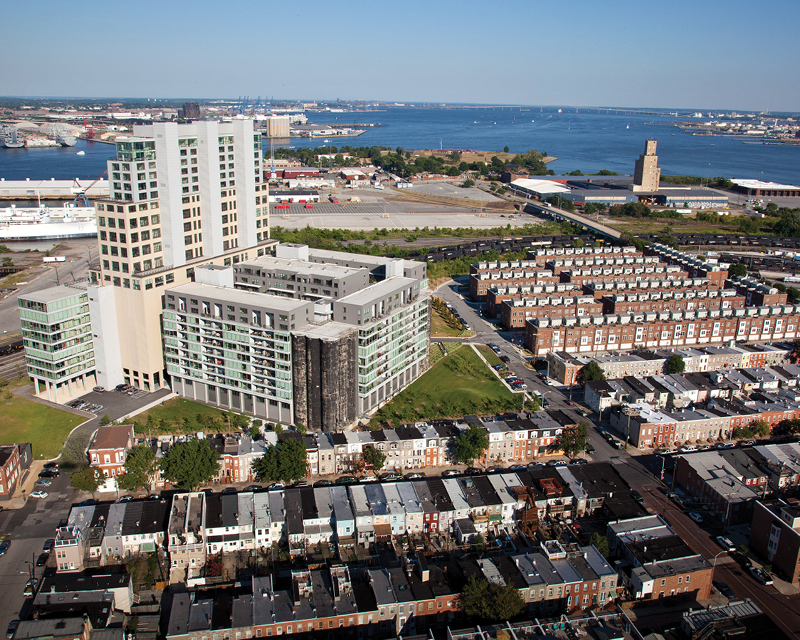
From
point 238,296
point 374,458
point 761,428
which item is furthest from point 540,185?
point 374,458

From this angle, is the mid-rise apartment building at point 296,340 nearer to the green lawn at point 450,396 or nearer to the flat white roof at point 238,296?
the flat white roof at point 238,296

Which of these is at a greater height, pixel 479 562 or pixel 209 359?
pixel 209 359

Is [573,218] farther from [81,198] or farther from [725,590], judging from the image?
[725,590]

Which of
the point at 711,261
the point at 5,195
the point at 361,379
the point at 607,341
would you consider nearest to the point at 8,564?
the point at 361,379

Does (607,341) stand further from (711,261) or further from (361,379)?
(711,261)

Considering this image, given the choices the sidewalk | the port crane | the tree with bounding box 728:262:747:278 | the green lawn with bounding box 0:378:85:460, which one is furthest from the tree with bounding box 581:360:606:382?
the port crane

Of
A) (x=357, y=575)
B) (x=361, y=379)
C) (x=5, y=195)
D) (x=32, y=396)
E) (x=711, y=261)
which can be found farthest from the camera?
(x=5, y=195)

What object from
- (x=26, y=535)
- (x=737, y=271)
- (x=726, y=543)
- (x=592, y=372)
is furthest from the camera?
(x=737, y=271)
